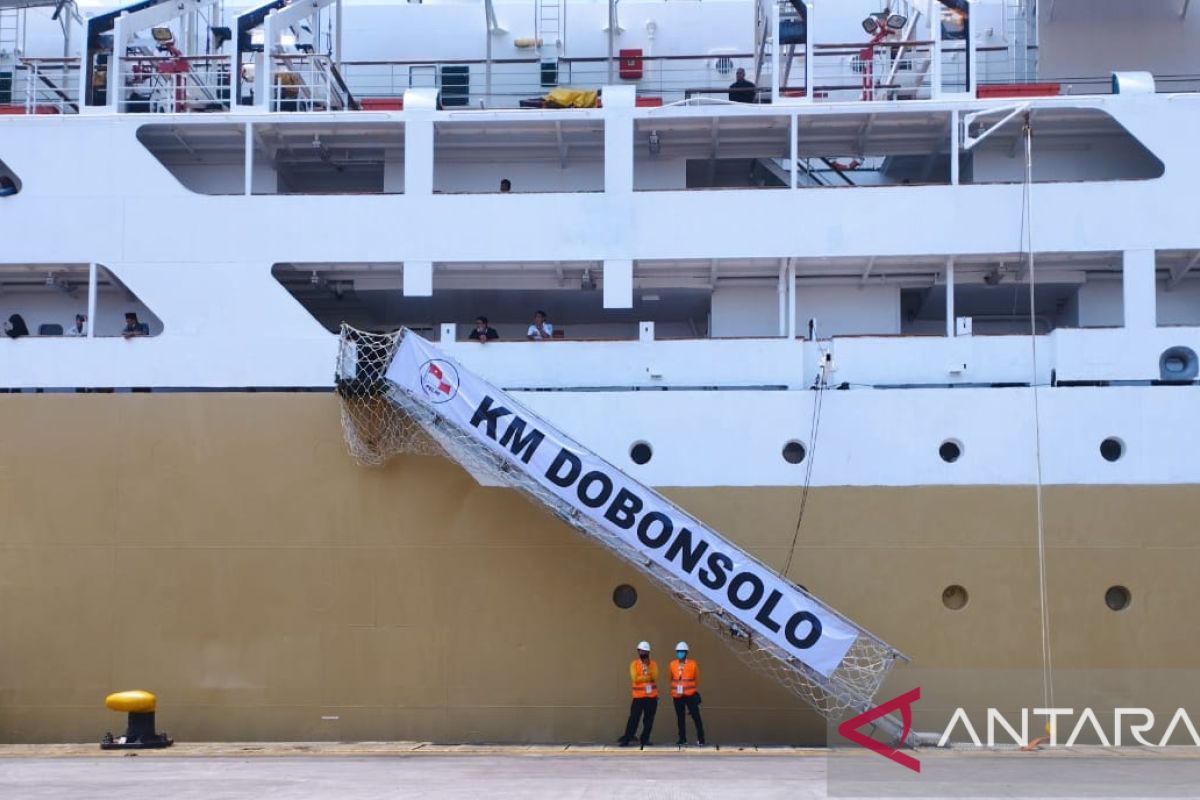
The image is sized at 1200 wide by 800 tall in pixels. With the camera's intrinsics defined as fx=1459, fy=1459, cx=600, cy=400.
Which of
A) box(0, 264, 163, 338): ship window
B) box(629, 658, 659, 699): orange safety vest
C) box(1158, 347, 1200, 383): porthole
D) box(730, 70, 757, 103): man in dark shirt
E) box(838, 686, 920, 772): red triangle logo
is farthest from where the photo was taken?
box(730, 70, 757, 103): man in dark shirt

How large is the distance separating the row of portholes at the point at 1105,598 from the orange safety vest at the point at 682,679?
7.95 ft

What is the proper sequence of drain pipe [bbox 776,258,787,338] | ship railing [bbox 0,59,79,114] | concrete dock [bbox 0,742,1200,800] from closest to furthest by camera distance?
concrete dock [bbox 0,742,1200,800], drain pipe [bbox 776,258,787,338], ship railing [bbox 0,59,79,114]

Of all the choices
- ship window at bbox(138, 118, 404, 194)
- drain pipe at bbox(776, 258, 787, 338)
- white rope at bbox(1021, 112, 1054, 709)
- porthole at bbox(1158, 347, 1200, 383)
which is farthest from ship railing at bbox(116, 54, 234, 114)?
porthole at bbox(1158, 347, 1200, 383)

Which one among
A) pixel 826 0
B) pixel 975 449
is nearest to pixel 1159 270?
pixel 975 449

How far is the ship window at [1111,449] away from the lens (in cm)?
1348

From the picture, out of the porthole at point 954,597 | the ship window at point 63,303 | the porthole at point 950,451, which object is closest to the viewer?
the porthole at point 954,597

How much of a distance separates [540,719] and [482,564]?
1536 millimetres

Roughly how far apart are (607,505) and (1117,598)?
4719 millimetres

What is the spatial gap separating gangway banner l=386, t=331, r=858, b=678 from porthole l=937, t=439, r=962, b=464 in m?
1.95

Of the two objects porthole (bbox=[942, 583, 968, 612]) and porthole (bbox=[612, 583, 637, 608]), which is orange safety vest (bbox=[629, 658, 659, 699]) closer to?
porthole (bbox=[612, 583, 637, 608])

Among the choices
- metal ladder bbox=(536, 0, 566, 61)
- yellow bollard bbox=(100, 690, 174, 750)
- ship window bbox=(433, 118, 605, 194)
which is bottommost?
yellow bollard bbox=(100, 690, 174, 750)

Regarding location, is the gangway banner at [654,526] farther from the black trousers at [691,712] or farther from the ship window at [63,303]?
the ship window at [63,303]

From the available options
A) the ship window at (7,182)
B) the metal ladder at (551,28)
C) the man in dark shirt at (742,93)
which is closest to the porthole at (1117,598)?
the man in dark shirt at (742,93)

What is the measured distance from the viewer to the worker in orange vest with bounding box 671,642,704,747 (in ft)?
43.0
